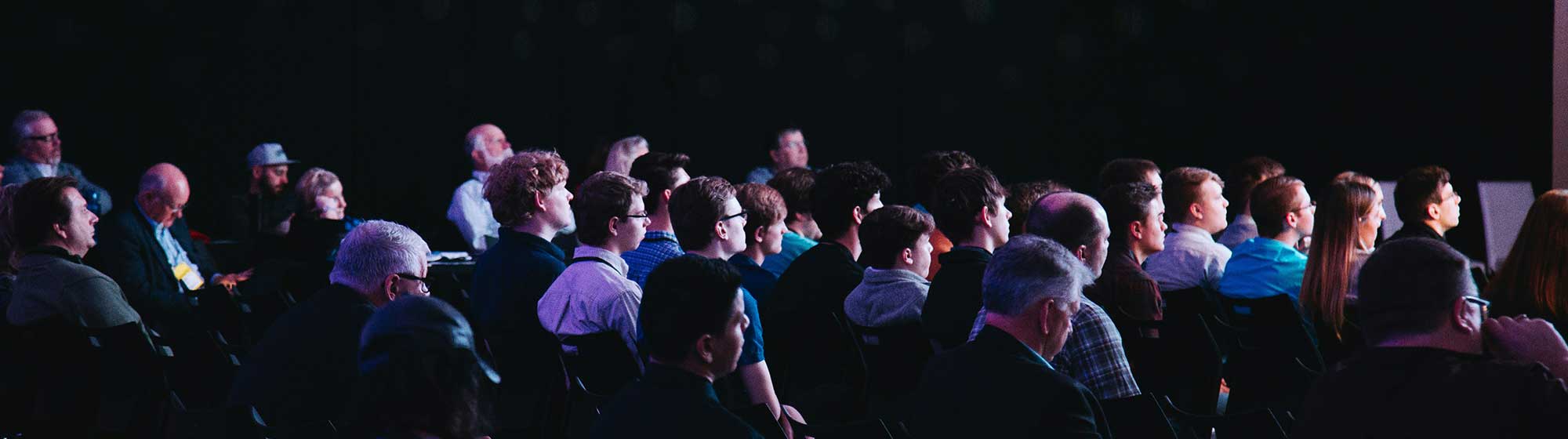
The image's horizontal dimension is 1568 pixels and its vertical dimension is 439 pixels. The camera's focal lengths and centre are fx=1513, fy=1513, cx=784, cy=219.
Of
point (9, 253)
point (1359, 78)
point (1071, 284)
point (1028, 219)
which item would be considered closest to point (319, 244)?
point (9, 253)

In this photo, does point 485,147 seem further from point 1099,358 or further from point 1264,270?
point 1099,358

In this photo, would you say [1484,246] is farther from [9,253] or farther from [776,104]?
[9,253]

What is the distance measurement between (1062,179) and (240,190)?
545 cm

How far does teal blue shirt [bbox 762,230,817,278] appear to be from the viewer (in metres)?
5.04

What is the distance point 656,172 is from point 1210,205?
1.89 meters

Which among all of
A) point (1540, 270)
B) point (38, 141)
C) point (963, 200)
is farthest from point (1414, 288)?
point (38, 141)

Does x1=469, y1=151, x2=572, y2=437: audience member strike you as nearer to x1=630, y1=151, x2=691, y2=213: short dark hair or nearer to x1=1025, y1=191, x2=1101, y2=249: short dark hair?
x1=630, y1=151, x2=691, y2=213: short dark hair

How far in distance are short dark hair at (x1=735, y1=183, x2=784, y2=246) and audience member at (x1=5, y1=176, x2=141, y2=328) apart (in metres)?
1.74

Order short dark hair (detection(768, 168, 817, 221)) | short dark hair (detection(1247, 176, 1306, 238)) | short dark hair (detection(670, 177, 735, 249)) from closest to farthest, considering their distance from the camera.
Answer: short dark hair (detection(670, 177, 735, 249)), short dark hair (detection(1247, 176, 1306, 238)), short dark hair (detection(768, 168, 817, 221))

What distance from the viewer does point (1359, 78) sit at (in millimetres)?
9242

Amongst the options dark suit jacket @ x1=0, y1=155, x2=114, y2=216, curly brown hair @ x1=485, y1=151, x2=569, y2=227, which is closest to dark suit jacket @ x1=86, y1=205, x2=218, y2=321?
dark suit jacket @ x1=0, y1=155, x2=114, y2=216

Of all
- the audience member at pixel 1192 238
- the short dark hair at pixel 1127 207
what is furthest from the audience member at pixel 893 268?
the audience member at pixel 1192 238

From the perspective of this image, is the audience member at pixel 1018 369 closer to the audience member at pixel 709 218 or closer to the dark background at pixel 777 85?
the audience member at pixel 709 218

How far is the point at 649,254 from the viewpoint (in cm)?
441
